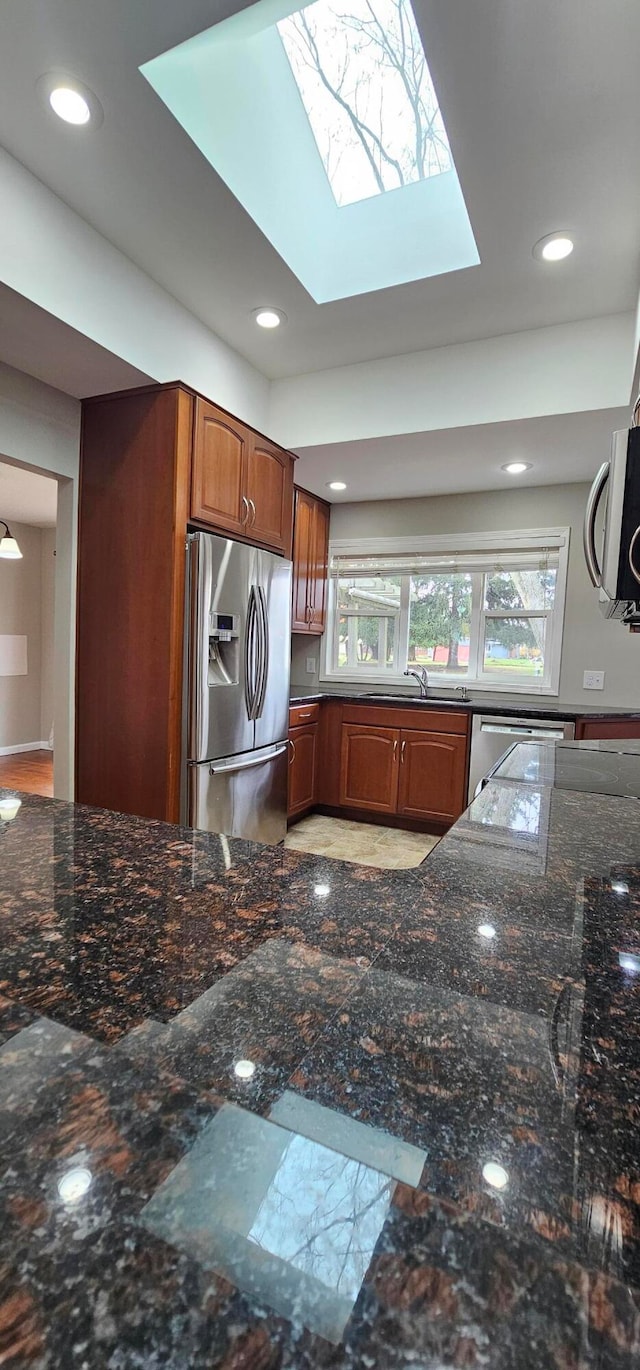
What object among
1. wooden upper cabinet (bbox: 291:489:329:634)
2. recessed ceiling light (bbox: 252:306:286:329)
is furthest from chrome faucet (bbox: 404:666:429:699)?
recessed ceiling light (bbox: 252:306:286:329)

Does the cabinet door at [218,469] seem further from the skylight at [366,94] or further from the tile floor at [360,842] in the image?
the tile floor at [360,842]

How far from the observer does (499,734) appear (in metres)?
3.43

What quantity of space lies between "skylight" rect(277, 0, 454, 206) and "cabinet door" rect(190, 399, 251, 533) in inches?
40.0

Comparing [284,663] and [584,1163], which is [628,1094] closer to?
[584,1163]

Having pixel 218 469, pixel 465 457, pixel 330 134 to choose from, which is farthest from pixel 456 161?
pixel 465 457

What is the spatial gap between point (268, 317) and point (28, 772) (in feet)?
14.3

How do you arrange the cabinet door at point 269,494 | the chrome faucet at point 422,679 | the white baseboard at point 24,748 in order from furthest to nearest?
1. the white baseboard at point 24,748
2. the chrome faucet at point 422,679
3. the cabinet door at point 269,494

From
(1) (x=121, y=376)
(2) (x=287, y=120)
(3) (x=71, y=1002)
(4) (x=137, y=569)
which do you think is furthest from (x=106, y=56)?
(3) (x=71, y=1002)

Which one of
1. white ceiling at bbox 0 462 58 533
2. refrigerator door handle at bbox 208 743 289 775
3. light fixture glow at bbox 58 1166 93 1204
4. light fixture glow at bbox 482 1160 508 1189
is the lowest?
refrigerator door handle at bbox 208 743 289 775

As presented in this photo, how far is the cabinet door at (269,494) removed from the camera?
2.94m

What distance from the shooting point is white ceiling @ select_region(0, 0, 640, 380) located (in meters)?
1.38

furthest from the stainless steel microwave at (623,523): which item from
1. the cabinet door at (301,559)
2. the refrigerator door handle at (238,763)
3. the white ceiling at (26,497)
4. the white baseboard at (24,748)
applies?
the white baseboard at (24,748)

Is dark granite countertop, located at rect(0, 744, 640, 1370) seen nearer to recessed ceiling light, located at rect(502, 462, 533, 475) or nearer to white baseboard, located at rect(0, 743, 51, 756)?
recessed ceiling light, located at rect(502, 462, 533, 475)

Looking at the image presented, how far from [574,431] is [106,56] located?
7.51ft
